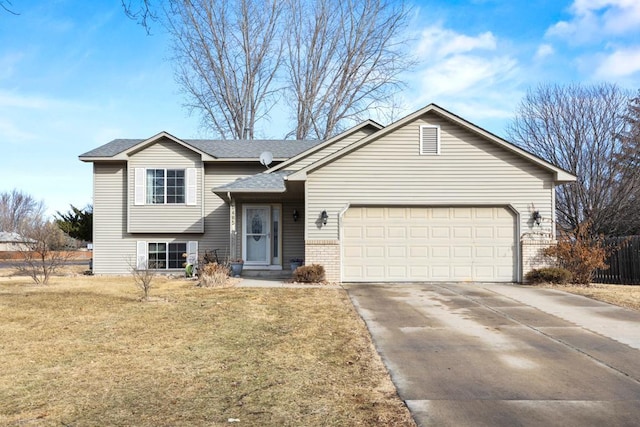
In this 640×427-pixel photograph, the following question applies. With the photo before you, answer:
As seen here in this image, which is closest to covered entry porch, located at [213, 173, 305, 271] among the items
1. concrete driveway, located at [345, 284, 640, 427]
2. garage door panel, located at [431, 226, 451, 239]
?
garage door panel, located at [431, 226, 451, 239]

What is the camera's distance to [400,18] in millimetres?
32969

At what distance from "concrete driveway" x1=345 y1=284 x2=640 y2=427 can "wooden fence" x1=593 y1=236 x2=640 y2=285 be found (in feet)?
20.3

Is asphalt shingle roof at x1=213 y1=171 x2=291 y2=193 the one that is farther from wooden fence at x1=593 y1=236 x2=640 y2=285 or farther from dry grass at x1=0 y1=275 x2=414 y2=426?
wooden fence at x1=593 y1=236 x2=640 y2=285

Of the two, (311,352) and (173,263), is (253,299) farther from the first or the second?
(173,263)

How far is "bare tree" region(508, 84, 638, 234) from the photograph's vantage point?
23625mm

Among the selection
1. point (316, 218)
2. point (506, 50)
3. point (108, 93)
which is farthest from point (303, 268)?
point (506, 50)

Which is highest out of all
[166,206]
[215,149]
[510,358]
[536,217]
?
[215,149]

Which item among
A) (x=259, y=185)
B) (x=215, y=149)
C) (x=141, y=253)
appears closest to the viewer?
(x=259, y=185)

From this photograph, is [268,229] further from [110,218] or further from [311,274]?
[110,218]

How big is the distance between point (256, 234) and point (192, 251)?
9.66 feet

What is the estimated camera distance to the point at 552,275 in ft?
46.2

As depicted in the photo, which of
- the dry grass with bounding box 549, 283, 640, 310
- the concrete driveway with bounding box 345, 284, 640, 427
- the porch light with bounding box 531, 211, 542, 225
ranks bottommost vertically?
the concrete driveway with bounding box 345, 284, 640, 427

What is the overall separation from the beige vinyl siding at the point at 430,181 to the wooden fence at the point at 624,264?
13.3 feet

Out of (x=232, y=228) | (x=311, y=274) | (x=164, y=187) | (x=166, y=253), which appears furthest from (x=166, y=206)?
(x=311, y=274)
